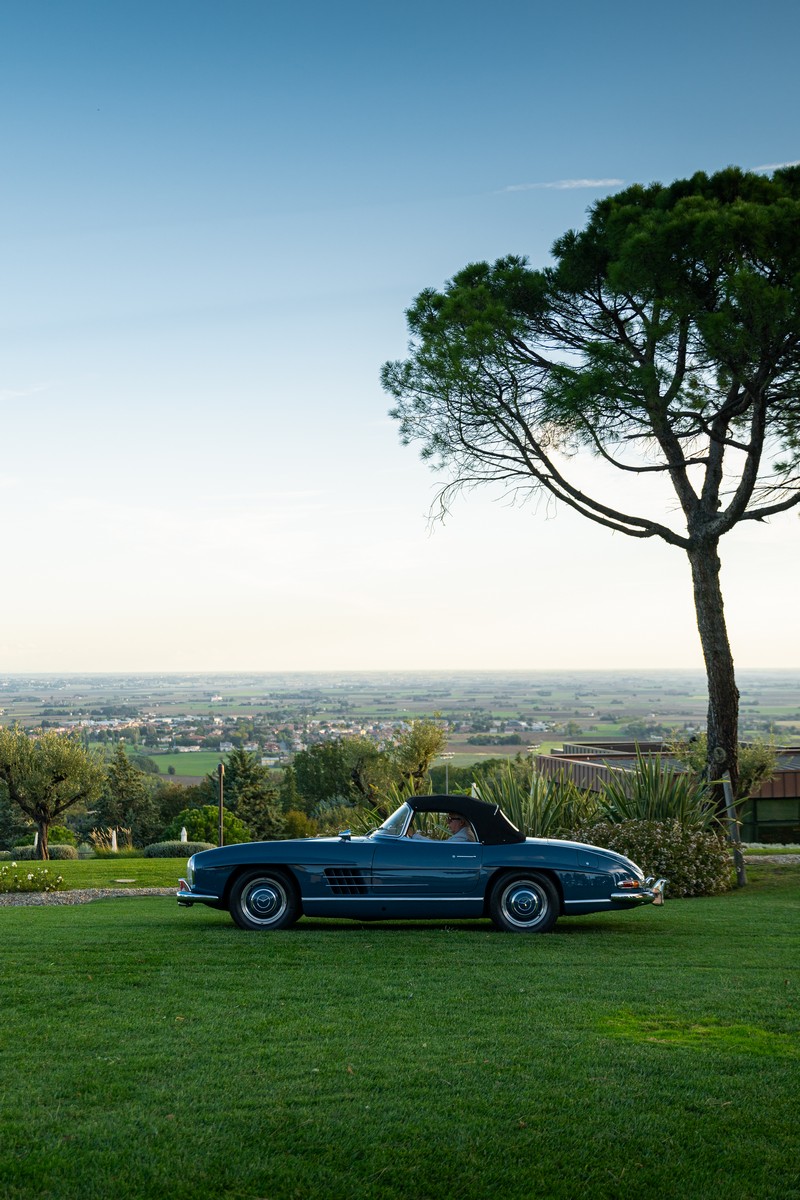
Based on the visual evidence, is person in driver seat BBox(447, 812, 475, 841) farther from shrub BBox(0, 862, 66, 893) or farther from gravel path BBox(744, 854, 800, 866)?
gravel path BBox(744, 854, 800, 866)

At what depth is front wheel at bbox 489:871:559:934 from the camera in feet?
30.2

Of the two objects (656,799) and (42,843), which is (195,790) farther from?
(656,799)

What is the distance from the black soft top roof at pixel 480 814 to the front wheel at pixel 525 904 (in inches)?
13.6

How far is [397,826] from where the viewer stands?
9.45 meters

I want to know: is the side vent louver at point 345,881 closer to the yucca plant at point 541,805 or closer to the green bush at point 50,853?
the yucca plant at point 541,805

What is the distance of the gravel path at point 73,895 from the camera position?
14.5 metres

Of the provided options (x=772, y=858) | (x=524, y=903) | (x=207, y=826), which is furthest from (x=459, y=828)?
(x=207, y=826)

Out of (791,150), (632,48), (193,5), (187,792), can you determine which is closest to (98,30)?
(193,5)

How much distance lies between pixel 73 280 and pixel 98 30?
6.90 metres

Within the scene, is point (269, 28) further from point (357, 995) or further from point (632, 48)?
point (357, 995)

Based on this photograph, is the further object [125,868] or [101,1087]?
[125,868]

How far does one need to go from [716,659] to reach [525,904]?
9.59 meters

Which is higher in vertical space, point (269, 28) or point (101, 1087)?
point (269, 28)

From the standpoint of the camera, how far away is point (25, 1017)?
5949mm
